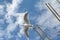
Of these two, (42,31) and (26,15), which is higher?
(42,31)

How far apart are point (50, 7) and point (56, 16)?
734 cm

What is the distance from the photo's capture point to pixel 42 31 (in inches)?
4663

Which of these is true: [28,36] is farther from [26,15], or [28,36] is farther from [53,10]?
[53,10]

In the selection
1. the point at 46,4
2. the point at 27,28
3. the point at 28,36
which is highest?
the point at 46,4

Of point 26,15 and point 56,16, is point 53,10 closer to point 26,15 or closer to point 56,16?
point 56,16

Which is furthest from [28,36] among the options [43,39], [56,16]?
[56,16]

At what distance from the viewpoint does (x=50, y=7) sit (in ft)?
396

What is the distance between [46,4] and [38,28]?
1658cm

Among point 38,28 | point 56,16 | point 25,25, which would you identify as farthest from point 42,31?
point 25,25

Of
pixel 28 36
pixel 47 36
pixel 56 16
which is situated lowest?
pixel 28 36

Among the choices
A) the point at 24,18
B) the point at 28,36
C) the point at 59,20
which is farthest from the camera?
the point at 59,20

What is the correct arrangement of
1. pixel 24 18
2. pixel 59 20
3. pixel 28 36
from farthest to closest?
pixel 59 20 < pixel 24 18 < pixel 28 36

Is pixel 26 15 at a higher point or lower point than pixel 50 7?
lower

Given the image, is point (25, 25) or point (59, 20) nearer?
point (25, 25)
